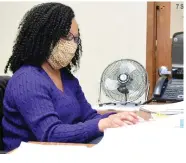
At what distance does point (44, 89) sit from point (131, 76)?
36.5 inches

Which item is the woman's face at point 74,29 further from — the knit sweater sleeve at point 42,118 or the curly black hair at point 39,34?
the knit sweater sleeve at point 42,118

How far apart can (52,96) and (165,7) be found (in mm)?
1871

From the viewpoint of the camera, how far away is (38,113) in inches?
47.0

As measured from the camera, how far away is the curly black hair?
1.36m

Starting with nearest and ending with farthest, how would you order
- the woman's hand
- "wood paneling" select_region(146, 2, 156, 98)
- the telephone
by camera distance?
the woman's hand → the telephone → "wood paneling" select_region(146, 2, 156, 98)

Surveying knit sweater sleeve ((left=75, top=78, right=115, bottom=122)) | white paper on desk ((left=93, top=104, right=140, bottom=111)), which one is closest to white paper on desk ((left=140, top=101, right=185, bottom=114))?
knit sweater sleeve ((left=75, top=78, right=115, bottom=122))

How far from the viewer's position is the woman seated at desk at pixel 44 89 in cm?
119

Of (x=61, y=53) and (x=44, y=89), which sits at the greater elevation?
(x=61, y=53)

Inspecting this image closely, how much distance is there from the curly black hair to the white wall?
1576 millimetres

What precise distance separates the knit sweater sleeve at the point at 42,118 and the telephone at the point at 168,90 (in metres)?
0.86

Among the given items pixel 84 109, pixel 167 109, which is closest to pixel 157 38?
pixel 84 109

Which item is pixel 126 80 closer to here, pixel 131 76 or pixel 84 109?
pixel 131 76

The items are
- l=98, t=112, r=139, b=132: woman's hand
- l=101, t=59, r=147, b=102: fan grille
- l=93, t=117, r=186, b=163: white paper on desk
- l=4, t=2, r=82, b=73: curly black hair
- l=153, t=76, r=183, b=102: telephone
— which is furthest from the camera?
l=101, t=59, r=147, b=102: fan grille

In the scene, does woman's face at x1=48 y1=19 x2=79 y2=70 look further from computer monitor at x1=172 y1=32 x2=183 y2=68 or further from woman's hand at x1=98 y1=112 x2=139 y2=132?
computer monitor at x1=172 y1=32 x2=183 y2=68
